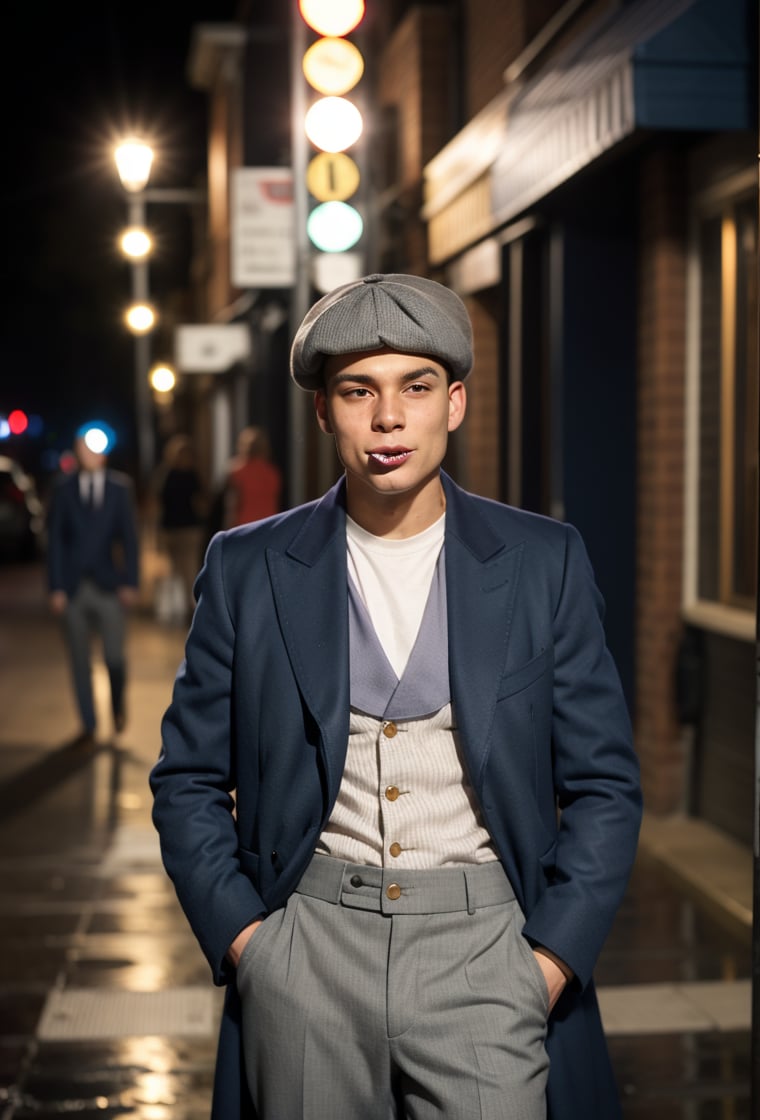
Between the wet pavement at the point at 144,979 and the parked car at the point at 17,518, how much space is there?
22.3 m

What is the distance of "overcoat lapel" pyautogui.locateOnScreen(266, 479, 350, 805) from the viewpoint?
2.45 metres

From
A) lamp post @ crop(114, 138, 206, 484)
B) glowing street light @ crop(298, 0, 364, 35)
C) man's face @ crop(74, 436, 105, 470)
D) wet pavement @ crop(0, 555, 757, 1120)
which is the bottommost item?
wet pavement @ crop(0, 555, 757, 1120)

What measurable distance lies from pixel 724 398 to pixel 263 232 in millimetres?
4984

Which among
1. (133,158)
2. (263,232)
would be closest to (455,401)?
(263,232)

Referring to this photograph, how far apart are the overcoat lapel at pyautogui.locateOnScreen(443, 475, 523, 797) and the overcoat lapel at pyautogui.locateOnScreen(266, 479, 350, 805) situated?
17 centimetres

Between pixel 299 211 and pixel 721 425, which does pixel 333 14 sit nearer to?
pixel 299 211

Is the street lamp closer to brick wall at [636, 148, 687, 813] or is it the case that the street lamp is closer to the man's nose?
brick wall at [636, 148, 687, 813]

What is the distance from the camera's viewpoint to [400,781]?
8.02ft

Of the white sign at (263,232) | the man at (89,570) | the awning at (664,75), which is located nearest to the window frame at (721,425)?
the awning at (664,75)

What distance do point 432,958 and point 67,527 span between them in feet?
28.5

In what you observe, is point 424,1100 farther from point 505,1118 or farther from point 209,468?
point 209,468

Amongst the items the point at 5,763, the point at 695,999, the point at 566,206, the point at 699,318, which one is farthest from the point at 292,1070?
the point at 5,763

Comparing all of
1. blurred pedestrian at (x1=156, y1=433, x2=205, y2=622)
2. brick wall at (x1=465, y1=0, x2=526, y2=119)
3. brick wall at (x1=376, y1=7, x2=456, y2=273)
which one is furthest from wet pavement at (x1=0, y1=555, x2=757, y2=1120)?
blurred pedestrian at (x1=156, y1=433, x2=205, y2=622)

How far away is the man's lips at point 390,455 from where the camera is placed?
2.50 m
